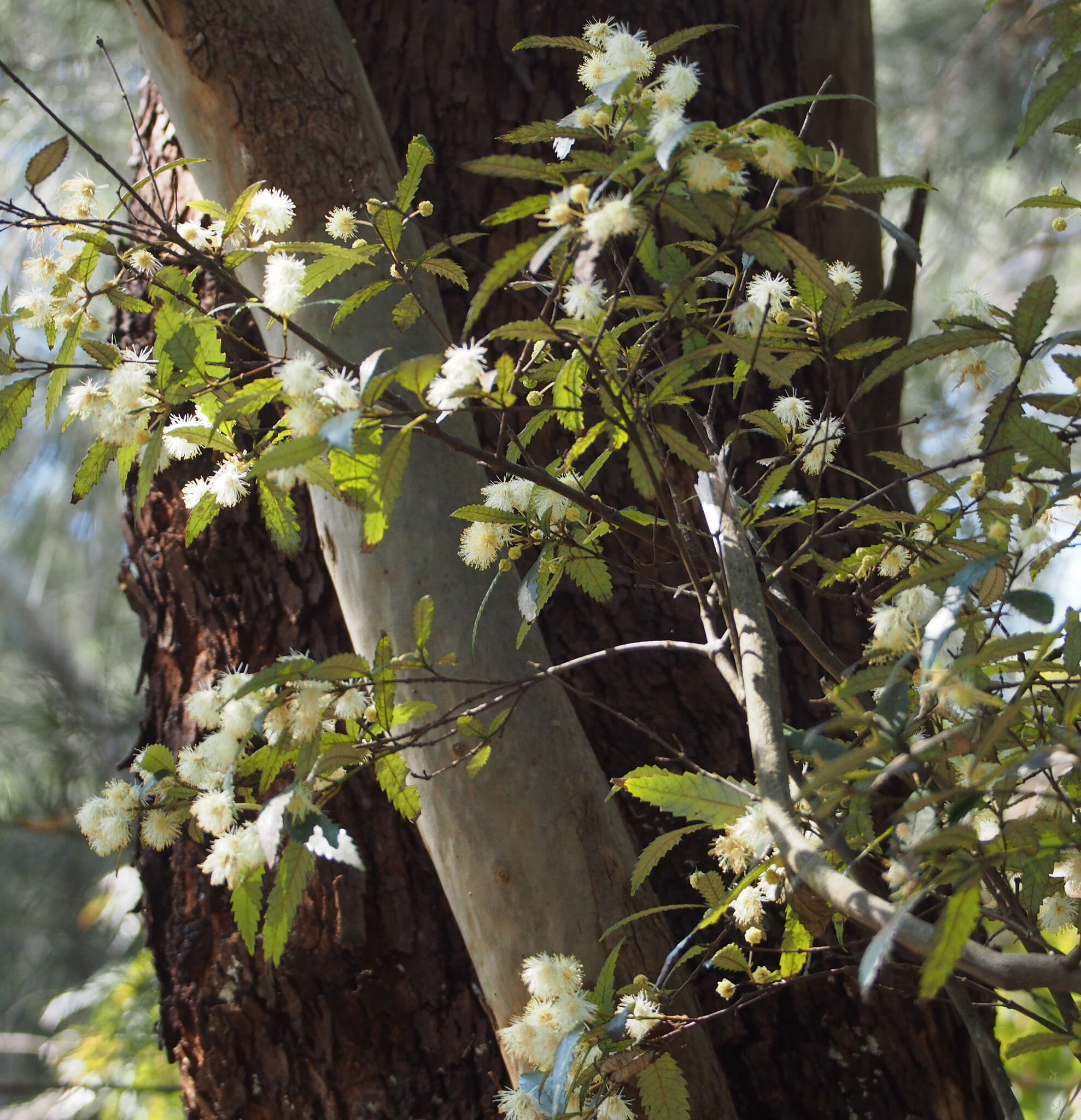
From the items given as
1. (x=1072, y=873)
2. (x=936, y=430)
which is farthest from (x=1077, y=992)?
(x=936, y=430)

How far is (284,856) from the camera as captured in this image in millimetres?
653

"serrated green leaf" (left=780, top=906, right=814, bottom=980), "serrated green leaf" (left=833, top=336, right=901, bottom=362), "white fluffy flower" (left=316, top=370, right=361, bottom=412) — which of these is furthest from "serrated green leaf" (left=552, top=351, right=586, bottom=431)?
"serrated green leaf" (left=780, top=906, right=814, bottom=980)

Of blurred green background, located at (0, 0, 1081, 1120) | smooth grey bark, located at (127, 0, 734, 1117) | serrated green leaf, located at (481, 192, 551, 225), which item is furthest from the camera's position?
blurred green background, located at (0, 0, 1081, 1120)

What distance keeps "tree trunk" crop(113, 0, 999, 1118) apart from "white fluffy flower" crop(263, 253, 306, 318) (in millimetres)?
413

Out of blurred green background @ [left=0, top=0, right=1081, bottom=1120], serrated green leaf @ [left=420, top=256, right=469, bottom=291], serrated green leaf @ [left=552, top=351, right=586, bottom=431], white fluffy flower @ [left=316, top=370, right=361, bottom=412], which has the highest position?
blurred green background @ [left=0, top=0, right=1081, bottom=1120]

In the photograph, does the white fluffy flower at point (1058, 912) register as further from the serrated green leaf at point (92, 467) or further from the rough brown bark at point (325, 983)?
the serrated green leaf at point (92, 467)

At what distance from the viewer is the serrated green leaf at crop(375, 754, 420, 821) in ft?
2.60

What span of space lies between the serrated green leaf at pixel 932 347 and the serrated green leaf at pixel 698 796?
0.94ft

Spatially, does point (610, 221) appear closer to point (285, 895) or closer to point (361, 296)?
point (361, 296)

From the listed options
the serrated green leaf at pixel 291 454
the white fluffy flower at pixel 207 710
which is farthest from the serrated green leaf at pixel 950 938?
the white fluffy flower at pixel 207 710

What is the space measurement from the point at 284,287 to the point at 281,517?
194 mm

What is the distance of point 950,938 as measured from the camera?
47 centimetres

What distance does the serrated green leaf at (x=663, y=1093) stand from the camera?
0.75m

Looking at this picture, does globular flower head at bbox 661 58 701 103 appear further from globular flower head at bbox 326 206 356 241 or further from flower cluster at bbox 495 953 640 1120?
flower cluster at bbox 495 953 640 1120
